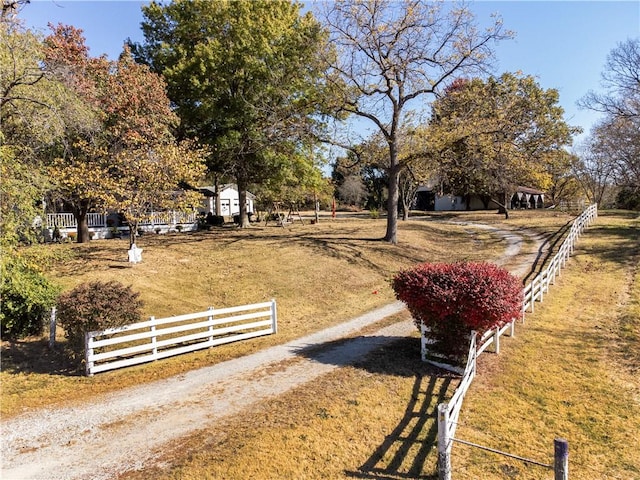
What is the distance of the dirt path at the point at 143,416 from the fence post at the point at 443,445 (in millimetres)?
3597

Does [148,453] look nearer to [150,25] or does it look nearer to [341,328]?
[341,328]

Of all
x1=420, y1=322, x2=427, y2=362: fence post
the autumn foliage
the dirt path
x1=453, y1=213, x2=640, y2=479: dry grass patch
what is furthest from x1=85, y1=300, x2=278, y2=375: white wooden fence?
x1=453, y1=213, x2=640, y2=479: dry grass patch

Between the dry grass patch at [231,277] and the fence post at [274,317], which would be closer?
the dry grass patch at [231,277]

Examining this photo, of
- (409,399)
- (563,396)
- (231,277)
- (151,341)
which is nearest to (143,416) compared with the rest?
(151,341)

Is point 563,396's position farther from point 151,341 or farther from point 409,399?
point 151,341

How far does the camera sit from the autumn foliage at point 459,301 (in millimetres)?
9219

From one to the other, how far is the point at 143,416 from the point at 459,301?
6677mm

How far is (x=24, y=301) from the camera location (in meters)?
11.1

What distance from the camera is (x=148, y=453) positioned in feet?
20.9

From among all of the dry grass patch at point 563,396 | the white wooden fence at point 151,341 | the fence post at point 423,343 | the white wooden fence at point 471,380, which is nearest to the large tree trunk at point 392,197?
the white wooden fence at point 471,380

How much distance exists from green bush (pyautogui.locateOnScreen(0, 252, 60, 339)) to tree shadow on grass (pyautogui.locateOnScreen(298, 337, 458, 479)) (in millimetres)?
7088

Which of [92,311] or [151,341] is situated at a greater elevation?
[92,311]

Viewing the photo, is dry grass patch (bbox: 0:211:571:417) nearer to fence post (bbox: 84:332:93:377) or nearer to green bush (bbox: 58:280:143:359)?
fence post (bbox: 84:332:93:377)

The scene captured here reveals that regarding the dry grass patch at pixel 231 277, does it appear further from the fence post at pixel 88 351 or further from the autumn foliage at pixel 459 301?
the autumn foliage at pixel 459 301
